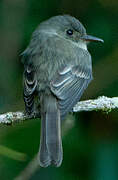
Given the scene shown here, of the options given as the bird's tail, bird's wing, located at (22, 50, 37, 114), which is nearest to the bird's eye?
bird's wing, located at (22, 50, 37, 114)

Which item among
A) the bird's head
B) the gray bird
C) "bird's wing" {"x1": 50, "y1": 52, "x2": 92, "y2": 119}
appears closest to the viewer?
the gray bird

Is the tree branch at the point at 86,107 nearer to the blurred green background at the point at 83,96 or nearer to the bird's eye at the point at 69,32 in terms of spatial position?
the blurred green background at the point at 83,96

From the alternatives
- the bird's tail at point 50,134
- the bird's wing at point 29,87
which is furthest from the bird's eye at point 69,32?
the bird's tail at point 50,134

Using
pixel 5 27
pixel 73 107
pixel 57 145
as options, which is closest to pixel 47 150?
pixel 57 145

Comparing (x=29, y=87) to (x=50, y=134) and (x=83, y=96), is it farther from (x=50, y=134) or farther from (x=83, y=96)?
(x=83, y=96)

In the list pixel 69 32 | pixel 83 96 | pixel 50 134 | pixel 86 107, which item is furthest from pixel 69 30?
pixel 50 134

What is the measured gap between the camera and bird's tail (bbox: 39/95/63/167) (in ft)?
16.1

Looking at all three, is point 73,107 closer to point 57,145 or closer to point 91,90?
point 57,145

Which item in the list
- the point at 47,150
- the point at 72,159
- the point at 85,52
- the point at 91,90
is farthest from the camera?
the point at 91,90

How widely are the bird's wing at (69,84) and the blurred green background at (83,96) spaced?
379 mm

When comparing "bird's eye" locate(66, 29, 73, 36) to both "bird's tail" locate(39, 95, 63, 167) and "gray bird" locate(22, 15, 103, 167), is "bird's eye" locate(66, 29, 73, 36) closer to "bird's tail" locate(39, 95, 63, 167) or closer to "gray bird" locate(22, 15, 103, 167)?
"gray bird" locate(22, 15, 103, 167)

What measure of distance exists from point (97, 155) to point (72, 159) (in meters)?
0.28

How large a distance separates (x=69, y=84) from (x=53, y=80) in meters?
0.16

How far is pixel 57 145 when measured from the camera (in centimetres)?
498
